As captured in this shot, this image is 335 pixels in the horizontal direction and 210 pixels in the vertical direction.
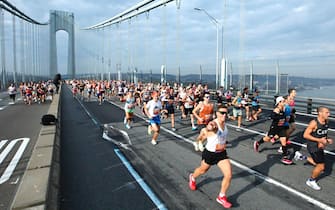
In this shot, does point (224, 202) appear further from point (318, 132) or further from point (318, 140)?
point (318, 132)

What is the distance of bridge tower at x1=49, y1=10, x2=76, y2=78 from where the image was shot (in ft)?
318

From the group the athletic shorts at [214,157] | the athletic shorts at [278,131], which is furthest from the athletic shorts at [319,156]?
the athletic shorts at [278,131]

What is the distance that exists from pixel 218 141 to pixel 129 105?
26.6 feet

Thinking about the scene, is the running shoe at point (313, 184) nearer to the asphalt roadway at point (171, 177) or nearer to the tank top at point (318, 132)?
the asphalt roadway at point (171, 177)

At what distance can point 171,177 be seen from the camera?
20.1 feet

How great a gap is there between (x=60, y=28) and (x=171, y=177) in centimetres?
10138

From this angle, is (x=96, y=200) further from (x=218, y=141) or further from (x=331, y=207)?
(x=331, y=207)

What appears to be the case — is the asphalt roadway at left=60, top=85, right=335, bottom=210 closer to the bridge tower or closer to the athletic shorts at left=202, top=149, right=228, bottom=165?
the athletic shorts at left=202, top=149, right=228, bottom=165

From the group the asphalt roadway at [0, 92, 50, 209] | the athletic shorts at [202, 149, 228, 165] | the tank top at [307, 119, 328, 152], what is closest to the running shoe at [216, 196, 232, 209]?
the athletic shorts at [202, 149, 228, 165]

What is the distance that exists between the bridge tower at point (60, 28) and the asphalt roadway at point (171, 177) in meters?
94.2

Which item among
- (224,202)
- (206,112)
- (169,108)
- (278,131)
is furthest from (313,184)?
(169,108)

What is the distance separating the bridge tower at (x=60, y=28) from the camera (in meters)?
96.9

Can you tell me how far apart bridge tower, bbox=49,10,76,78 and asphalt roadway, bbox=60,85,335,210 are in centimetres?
9421

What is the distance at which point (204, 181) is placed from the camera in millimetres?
5879
